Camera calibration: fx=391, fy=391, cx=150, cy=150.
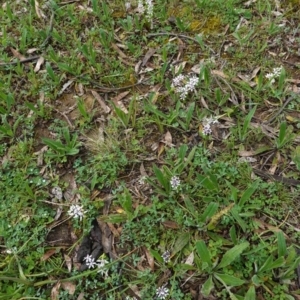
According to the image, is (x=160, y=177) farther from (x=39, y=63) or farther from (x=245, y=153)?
(x=39, y=63)

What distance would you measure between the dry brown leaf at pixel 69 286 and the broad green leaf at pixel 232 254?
82 cm

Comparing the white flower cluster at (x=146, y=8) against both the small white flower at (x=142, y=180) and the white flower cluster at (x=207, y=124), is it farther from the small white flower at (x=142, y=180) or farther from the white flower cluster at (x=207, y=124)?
the small white flower at (x=142, y=180)

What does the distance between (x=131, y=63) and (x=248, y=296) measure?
192cm

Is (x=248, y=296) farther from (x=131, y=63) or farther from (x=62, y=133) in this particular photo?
(x=131, y=63)

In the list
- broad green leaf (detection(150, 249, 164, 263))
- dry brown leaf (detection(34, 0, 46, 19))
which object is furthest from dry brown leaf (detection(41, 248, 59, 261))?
dry brown leaf (detection(34, 0, 46, 19))

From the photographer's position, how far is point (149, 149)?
2645mm

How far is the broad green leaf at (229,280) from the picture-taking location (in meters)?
1.94

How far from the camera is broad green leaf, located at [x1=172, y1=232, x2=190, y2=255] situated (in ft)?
7.21

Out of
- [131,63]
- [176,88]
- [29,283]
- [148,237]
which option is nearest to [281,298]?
[148,237]

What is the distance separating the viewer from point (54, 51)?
3160 mm

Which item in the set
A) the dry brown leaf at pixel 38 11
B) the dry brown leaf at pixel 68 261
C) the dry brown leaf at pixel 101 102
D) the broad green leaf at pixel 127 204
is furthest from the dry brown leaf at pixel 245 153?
the dry brown leaf at pixel 38 11

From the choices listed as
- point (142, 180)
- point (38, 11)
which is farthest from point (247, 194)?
point (38, 11)

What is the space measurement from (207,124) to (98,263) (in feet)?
3.69

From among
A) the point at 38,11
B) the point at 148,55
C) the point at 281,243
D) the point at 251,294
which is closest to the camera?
the point at 251,294
